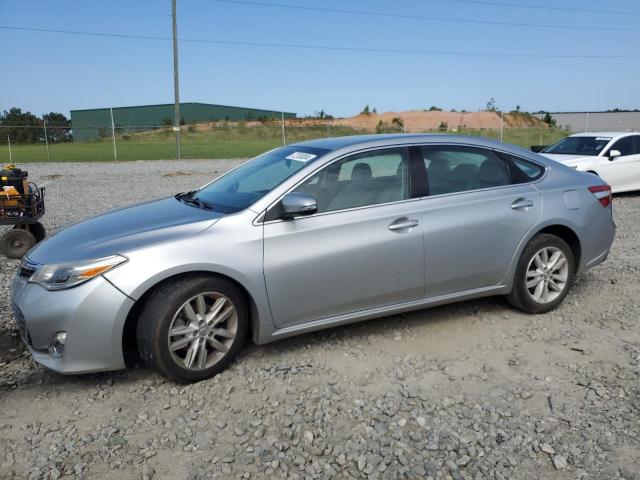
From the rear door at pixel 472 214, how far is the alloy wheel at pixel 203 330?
1573 millimetres

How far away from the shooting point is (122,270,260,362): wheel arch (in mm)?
3682

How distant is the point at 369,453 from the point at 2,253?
624 cm

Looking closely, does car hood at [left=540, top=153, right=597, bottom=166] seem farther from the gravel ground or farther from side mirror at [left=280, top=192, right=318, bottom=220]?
side mirror at [left=280, top=192, right=318, bottom=220]

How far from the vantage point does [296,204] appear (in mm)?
3891

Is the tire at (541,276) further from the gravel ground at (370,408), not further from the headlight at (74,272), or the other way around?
the headlight at (74,272)

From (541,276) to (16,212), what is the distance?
647cm

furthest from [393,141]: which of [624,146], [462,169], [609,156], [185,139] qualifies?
[185,139]

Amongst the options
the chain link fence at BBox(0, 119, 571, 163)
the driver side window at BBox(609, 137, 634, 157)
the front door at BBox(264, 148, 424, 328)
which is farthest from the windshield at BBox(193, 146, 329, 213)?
the chain link fence at BBox(0, 119, 571, 163)

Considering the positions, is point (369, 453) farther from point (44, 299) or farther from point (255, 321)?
point (44, 299)

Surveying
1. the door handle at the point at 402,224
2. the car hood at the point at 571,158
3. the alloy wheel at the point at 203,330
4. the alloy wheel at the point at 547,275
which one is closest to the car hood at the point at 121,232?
the alloy wheel at the point at 203,330

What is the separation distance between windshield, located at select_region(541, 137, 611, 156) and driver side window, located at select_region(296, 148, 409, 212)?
372 inches

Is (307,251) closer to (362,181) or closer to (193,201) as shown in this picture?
(362,181)

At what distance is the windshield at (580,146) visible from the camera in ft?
40.8

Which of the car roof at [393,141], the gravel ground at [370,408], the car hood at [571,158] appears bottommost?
the gravel ground at [370,408]
